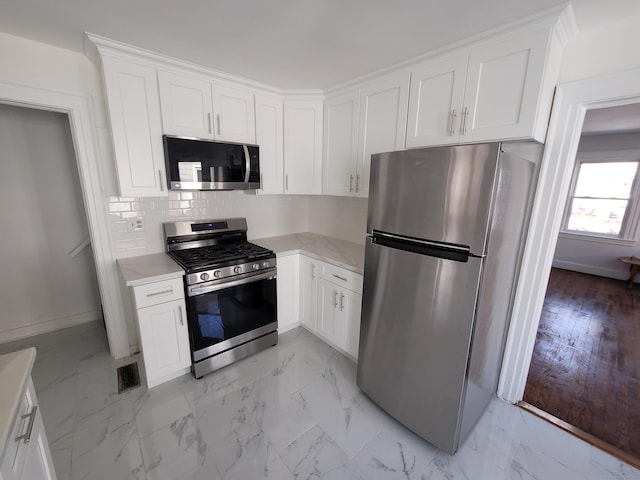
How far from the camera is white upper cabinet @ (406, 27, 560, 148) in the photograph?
4.73 feet

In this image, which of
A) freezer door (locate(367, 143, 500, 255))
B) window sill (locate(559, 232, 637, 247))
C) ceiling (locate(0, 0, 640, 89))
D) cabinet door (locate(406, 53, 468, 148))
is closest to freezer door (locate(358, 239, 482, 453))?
freezer door (locate(367, 143, 500, 255))

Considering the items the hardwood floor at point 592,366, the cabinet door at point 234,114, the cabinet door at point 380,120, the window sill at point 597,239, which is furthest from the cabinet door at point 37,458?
the window sill at point 597,239

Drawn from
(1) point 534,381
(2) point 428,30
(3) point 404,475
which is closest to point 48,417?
(3) point 404,475

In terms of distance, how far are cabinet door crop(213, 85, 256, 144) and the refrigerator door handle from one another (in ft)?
5.10

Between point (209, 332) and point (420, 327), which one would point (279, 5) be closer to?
point (420, 327)

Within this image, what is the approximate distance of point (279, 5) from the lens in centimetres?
138

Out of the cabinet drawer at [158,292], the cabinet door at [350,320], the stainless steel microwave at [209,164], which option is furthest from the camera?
the cabinet door at [350,320]

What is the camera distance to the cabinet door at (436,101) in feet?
5.63

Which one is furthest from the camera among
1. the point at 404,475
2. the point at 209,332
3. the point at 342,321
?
the point at 342,321

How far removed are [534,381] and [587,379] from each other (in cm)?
47

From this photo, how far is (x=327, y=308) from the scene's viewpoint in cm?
249

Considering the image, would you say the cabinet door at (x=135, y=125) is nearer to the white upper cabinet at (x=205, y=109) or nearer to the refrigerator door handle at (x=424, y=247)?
the white upper cabinet at (x=205, y=109)

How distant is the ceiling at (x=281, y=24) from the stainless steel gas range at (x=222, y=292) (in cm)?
139

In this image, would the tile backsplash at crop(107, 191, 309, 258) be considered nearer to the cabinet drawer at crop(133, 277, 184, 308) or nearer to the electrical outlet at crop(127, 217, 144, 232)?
the electrical outlet at crop(127, 217, 144, 232)
